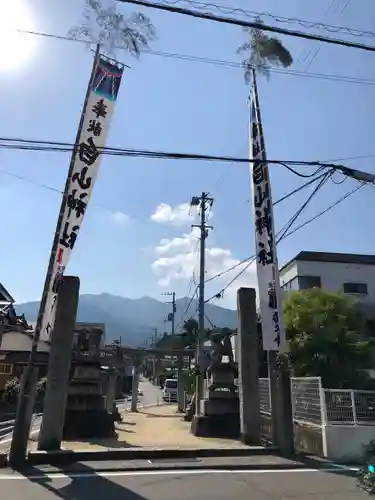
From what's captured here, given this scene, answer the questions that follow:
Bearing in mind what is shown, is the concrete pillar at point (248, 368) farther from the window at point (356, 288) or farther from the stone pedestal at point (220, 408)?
the window at point (356, 288)

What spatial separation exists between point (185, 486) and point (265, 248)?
6966 millimetres

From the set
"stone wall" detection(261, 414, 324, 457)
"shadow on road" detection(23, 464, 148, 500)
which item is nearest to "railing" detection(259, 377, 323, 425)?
"stone wall" detection(261, 414, 324, 457)

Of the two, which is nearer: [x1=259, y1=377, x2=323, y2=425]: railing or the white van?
[x1=259, y1=377, x2=323, y2=425]: railing

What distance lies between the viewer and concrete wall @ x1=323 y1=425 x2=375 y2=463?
36.2ft

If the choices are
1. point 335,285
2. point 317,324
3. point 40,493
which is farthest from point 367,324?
point 40,493

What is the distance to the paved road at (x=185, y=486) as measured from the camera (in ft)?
24.3

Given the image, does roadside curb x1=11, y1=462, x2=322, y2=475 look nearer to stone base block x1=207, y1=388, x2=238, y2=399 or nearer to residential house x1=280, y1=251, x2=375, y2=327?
stone base block x1=207, y1=388, x2=238, y2=399

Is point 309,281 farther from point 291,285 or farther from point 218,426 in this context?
point 218,426

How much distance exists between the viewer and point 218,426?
50.4 ft

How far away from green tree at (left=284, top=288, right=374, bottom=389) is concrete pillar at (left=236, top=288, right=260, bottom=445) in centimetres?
319

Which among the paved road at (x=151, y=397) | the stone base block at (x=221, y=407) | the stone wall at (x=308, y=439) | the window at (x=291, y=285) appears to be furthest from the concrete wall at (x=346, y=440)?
the paved road at (x=151, y=397)

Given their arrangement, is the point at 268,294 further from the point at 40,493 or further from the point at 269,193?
the point at 40,493

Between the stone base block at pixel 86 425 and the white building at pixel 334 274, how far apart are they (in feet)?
53.1

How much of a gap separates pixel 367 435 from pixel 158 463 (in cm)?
547
